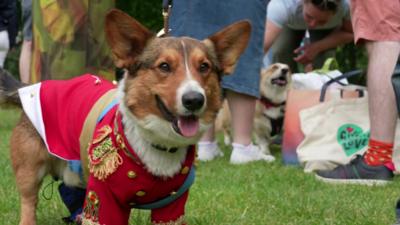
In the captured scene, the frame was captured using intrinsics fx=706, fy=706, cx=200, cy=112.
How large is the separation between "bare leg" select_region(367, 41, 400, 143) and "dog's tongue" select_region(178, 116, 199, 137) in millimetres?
2053

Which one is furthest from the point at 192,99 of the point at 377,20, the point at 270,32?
the point at 270,32

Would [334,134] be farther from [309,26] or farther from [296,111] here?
[309,26]

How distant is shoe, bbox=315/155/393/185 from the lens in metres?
4.75

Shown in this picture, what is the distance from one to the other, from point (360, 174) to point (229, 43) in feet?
6.43

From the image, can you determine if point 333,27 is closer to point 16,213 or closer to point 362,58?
point 16,213

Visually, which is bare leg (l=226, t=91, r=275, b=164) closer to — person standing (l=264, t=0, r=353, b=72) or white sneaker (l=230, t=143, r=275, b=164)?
white sneaker (l=230, t=143, r=275, b=164)

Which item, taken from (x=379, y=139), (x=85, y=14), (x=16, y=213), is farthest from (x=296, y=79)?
(x=16, y=213)

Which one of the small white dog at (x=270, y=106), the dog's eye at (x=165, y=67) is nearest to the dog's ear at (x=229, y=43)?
the dog's eye at (x=165, y=67)

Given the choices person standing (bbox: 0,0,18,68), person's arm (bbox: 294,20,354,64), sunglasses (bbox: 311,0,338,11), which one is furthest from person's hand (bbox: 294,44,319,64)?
person standing (bbox: 0,0,18,68)

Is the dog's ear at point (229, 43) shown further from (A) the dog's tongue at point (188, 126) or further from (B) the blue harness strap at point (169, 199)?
(B) the blue harness strap at point (169, 199)

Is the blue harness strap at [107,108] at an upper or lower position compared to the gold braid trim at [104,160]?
upper

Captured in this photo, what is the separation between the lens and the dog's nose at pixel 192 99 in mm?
2754

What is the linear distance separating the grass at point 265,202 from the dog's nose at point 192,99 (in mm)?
1147

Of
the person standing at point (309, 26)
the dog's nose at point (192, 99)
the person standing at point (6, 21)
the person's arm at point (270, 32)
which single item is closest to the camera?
the dog's nose at point (192, 99)
